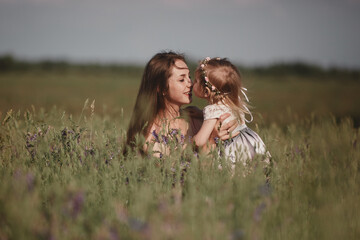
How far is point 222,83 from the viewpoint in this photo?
11.2 ft

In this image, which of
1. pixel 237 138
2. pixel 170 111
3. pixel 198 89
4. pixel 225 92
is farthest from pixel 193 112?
pixel 237 138

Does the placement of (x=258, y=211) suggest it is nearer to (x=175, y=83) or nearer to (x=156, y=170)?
(x=156, y=170)

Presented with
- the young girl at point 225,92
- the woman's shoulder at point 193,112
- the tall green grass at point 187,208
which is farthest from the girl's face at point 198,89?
the tall green grass at point 187,208

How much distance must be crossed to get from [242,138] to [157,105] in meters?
1.00

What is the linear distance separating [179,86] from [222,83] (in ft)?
1.50

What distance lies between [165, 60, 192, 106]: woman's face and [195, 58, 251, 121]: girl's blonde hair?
0.65ft

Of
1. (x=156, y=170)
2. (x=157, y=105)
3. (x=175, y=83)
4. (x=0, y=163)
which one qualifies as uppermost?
(x=175, y=83)

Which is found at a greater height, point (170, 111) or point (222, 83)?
point (222, 83)

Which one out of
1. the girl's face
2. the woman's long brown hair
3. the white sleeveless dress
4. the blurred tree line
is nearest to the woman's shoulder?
the woman's long brown hair

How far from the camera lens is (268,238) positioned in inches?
76.5

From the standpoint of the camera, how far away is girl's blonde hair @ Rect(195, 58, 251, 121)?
3428 millimetres

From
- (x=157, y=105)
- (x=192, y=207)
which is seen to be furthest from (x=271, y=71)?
(x=192, y=207)

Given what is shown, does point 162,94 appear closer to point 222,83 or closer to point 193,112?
point 193,112

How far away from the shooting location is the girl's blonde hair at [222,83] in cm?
343
